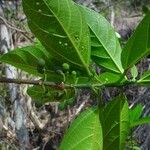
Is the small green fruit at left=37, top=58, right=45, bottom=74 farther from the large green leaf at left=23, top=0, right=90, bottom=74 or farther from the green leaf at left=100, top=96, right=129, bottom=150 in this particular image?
the green leaf at left=100, top=96, right=129, bottom=150

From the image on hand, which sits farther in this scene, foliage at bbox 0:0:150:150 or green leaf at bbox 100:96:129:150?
green leaf at bbox 100:96:129:150

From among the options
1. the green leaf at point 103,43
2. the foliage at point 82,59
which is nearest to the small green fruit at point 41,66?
the foliage at point 82,59

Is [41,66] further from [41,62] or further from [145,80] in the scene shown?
[145,80]

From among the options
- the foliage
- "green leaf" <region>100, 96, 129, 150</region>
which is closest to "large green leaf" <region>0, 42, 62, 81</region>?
the foliage

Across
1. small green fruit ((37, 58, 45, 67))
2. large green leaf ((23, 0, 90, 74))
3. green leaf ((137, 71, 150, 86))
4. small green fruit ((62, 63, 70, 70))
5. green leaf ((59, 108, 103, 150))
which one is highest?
large green leaf ((23, 0, 90, 74))

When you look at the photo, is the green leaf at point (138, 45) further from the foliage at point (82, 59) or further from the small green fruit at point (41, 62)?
the small green fruit at point (41, 62)

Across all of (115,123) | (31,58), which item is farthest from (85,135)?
(31,58)

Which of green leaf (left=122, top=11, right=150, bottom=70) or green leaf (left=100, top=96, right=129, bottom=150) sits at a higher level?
green leaf (left=122, top=11, right=150, bottom=70)
